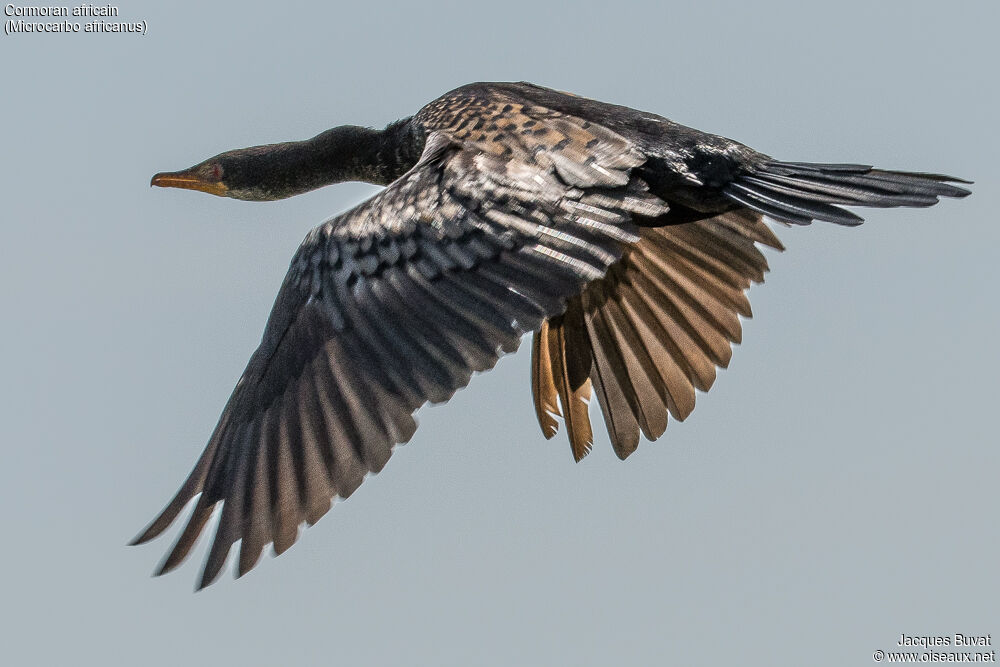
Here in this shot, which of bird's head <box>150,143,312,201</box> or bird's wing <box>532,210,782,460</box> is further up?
bird's head <box>150,143,312,201</box>

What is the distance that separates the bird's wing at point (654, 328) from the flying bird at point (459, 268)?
29 millimetres

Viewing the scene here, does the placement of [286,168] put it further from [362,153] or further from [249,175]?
[362,153]

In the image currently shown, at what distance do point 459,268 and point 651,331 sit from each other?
2411mm

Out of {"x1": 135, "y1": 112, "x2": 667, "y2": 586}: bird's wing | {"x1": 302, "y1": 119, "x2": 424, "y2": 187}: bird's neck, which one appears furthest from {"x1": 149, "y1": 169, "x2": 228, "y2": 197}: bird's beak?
{"x1": 135, "y1": 112, "x2": 667, "y2": 586}: bird's wing

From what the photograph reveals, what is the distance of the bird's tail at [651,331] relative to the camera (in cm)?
945

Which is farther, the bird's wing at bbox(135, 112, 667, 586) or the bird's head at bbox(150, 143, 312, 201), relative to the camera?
the bird's head at bbox(150, 143, 312, 201)

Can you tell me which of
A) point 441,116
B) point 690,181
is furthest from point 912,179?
point 441,116

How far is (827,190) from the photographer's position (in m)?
8.11

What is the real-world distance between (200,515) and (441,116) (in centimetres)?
281

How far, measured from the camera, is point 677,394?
9.55m

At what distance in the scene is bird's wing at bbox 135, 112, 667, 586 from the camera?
22.9 ft

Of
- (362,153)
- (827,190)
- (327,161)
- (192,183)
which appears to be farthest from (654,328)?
(192,183)

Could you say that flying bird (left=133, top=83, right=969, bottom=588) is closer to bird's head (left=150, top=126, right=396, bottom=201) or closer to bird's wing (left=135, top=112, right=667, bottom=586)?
bird's wing (left=135, top=112, right=667, bottom=586)

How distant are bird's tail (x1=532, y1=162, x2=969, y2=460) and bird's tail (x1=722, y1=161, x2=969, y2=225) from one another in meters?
1.12
